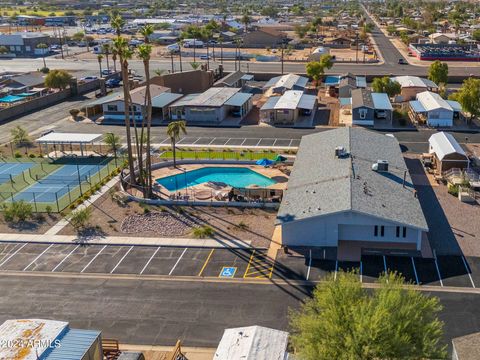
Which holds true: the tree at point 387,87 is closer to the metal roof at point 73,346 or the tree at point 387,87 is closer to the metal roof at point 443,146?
the metal roof at point 443,146

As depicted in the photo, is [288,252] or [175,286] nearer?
[175,286]

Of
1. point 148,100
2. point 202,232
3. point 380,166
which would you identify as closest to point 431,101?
point 380,166

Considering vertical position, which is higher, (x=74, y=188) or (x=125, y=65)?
(x=125, y=65)

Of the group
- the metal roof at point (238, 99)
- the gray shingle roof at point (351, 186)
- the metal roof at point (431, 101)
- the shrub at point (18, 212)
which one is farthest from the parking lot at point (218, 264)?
the metal roof at point (238, 99)

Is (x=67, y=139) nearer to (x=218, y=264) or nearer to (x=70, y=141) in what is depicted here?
(x=70, y=141)

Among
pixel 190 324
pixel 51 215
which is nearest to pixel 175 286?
pixel 190 324

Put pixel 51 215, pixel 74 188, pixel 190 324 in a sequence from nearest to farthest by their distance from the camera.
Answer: pixel 190 324
pixel 51 215
pixel 74 188

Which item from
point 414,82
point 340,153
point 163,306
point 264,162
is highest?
point 340,153

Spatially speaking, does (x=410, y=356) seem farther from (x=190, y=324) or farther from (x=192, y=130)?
(x=192, y=130)
